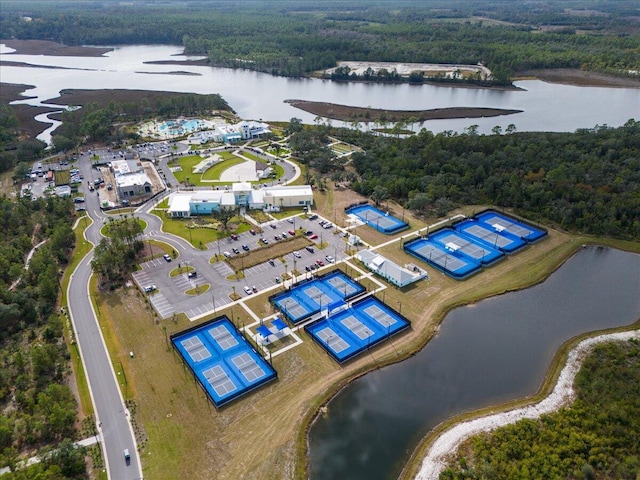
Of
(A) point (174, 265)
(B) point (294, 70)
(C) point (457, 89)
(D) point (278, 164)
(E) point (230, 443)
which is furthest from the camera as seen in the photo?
(B) point (294, 70)

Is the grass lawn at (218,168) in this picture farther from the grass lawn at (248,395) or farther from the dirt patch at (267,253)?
the grass lawn at (248,395)

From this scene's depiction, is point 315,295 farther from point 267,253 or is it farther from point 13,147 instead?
point 13,147

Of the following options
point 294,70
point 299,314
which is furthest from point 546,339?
point 294,70

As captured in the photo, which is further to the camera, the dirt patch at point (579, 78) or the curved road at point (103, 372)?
the dirt patch at point (579, 78)

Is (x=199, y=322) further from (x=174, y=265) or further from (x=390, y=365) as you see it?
(x=390, y=365)

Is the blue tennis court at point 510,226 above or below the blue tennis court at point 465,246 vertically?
above

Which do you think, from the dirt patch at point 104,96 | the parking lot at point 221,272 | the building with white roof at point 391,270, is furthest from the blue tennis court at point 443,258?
the dirt patch at point 104,96

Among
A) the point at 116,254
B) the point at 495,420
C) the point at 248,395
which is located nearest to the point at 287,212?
the point at 116,254
